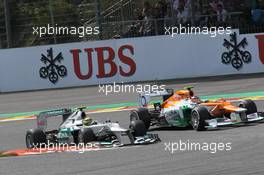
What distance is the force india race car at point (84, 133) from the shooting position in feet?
43.3

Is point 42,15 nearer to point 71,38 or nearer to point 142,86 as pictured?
point 71,38

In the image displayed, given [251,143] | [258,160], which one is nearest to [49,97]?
[251,143]

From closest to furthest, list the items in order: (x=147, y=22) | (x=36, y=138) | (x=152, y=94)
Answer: (x=36, y=138) < (x=152, y=94) < (x=147, y=22)

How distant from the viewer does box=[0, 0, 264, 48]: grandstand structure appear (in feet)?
93.7

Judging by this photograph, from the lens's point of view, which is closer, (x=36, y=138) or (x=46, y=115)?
(x=36, y=138)

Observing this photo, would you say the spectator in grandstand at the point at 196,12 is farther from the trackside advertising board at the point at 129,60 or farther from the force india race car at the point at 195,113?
the force india race car at the point at 195,113

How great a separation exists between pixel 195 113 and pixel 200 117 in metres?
0.18

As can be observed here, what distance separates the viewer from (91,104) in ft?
73.6

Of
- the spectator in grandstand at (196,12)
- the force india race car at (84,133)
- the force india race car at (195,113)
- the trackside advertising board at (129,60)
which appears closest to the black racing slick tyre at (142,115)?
the force india race car at (195,113)
